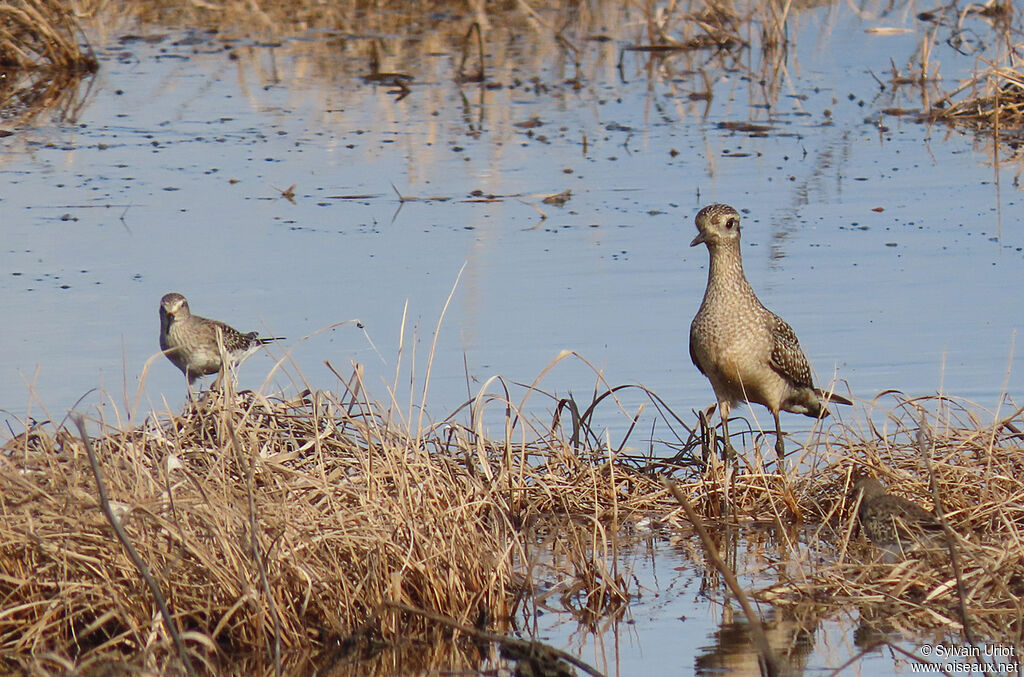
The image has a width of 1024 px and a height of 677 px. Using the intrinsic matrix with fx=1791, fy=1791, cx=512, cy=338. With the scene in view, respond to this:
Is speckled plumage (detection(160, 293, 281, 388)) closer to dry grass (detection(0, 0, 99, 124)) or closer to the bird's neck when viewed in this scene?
the bird's neck

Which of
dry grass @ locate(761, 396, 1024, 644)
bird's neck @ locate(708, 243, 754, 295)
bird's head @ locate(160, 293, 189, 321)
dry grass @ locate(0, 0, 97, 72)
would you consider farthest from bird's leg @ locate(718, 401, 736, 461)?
dry grass @ locate(0, 0, 97, 72)

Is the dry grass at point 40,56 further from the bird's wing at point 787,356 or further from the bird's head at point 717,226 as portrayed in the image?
the bird's wing at point 787,356

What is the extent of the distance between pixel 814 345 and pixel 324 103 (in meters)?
8.58

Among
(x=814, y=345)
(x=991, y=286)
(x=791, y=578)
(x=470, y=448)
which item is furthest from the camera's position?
(x=991, y=286)

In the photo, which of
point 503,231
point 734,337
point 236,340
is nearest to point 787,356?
point 734,337

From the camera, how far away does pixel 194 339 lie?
29.0ft

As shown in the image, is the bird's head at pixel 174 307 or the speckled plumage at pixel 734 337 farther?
the bird's head at pixel 174 307

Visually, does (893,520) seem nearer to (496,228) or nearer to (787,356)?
(787,356)

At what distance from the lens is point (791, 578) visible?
5953mm

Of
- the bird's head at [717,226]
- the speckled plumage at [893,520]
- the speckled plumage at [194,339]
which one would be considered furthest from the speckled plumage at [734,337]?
the speckled plumage at [194,339]

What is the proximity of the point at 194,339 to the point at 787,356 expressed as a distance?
9.64 ft

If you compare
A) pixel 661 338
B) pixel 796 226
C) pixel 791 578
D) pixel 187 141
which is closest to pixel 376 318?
pixel 661 338

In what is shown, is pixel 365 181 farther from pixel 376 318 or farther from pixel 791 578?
pixel 791 578

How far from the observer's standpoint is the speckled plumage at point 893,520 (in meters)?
6.21
